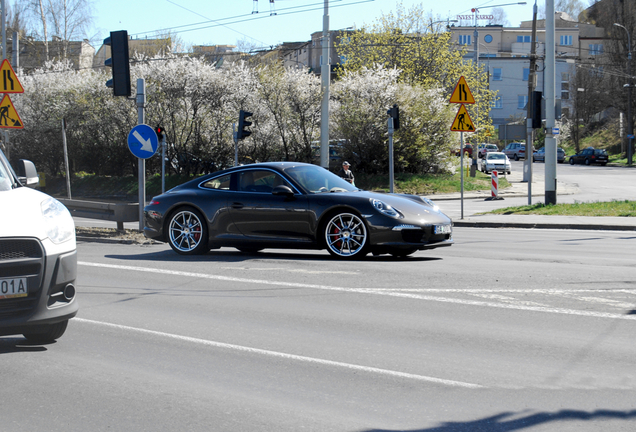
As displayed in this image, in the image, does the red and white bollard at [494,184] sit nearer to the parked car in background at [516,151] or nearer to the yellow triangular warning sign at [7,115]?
the yellow triangular warning sign at [7,115]

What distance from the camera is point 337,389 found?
4.57m

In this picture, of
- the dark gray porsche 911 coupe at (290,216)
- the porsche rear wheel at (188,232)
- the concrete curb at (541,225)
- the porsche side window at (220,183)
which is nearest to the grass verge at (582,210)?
the concrete curb at (541,225)

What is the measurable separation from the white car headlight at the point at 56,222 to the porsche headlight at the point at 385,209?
5.54 m

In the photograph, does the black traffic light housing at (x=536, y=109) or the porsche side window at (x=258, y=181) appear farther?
the black traffic light housing at (x=536, y=109)

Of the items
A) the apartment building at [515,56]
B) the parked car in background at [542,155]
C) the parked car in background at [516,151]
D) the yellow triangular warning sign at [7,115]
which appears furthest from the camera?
the apartment building at [515,56]

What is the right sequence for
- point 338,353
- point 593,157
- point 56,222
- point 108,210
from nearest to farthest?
point 56,222
point 338,353
point 108,210
point 593,157

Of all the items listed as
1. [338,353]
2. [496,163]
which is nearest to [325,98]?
[338,353]

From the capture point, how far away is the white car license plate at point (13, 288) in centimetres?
486

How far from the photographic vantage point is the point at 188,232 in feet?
37.9

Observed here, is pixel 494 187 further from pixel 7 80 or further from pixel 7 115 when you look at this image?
pixel 7 80

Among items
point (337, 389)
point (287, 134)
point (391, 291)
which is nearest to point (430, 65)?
point (287, 134)

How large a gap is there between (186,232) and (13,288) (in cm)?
666

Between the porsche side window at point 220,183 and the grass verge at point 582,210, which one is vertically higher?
the porsche side window at point 220,183

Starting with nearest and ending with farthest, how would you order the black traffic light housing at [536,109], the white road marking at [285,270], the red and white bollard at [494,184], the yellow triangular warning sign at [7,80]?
1. the white road marking at [285,270]
2. the yellow triangular warning sign at [7,80]
3. the black traffic light housing at [536,109]
4. the red and white bollard at [494,184]
